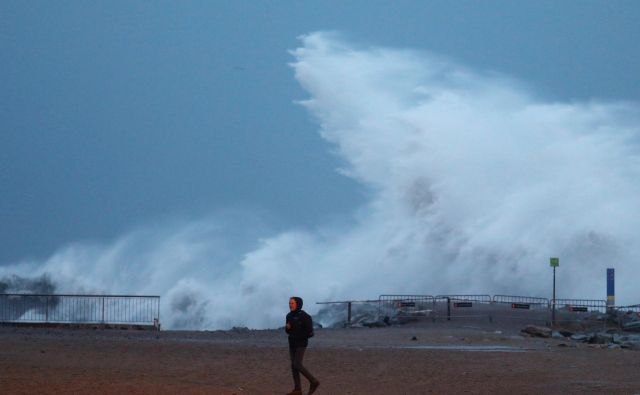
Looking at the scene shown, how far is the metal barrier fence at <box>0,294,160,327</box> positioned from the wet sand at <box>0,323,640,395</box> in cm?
478

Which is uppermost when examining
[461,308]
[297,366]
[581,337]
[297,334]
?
[297,334]

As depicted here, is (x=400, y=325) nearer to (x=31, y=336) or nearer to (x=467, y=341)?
(x=467, y=341)

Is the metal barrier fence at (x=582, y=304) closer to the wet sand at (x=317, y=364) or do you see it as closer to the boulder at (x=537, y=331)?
the boulder at (x=537, y=331)

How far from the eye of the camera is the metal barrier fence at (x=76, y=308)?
1433 inches

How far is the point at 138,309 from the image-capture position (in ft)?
123

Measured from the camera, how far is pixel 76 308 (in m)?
37.1

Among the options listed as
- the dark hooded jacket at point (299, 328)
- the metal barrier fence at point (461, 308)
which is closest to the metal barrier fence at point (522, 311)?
the metal barrier fence at point (461, 308)

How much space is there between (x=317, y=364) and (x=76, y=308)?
17596 millimetres

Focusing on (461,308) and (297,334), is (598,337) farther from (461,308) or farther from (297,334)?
(297,334)

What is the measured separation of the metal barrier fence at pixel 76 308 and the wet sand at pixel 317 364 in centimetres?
478

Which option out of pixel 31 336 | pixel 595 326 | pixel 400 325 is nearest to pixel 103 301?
pixel 31 336

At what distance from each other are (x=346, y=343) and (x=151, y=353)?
655 centimetres

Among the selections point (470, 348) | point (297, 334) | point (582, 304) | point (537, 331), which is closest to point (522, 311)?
point (582, 304)

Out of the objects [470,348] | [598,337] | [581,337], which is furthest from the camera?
[581,337]
